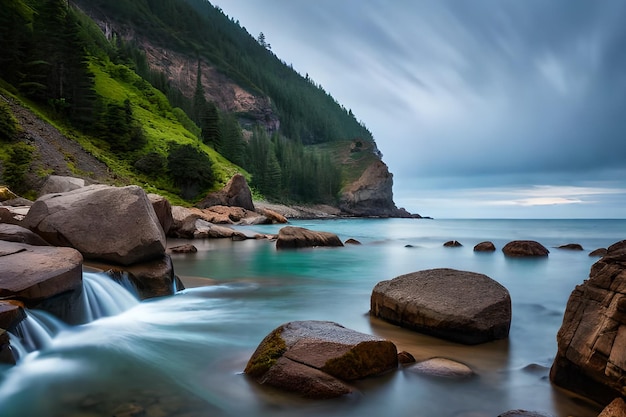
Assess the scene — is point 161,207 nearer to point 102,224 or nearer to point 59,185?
point 102,224

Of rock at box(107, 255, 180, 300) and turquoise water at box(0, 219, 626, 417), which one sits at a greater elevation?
rock at box(107, 255, 180, 300)

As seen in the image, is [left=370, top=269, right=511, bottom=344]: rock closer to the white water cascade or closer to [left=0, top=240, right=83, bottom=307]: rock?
the white water cascade

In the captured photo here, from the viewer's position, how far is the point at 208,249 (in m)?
23.3

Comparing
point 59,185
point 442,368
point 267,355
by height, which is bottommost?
point 442,368

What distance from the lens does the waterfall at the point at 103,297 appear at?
8.16m

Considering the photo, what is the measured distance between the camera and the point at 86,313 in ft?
26.1

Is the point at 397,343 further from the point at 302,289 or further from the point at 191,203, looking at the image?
the point at 191,203

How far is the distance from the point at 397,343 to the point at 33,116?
152ft

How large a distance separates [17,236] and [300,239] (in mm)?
17464

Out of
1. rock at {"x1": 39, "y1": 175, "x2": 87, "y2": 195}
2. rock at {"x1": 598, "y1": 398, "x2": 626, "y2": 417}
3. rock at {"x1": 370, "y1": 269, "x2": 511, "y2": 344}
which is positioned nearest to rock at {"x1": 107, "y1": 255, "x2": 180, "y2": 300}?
rock at {"x1": 370, "y1": 269, "x2": 511, "y2": 344}

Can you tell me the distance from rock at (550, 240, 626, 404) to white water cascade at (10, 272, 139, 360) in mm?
7167

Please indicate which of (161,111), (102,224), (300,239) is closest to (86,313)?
(102,224)

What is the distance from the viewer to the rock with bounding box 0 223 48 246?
8469mm

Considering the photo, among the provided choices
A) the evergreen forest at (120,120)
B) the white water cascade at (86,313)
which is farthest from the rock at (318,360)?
the evergreen forest at (120,120)
